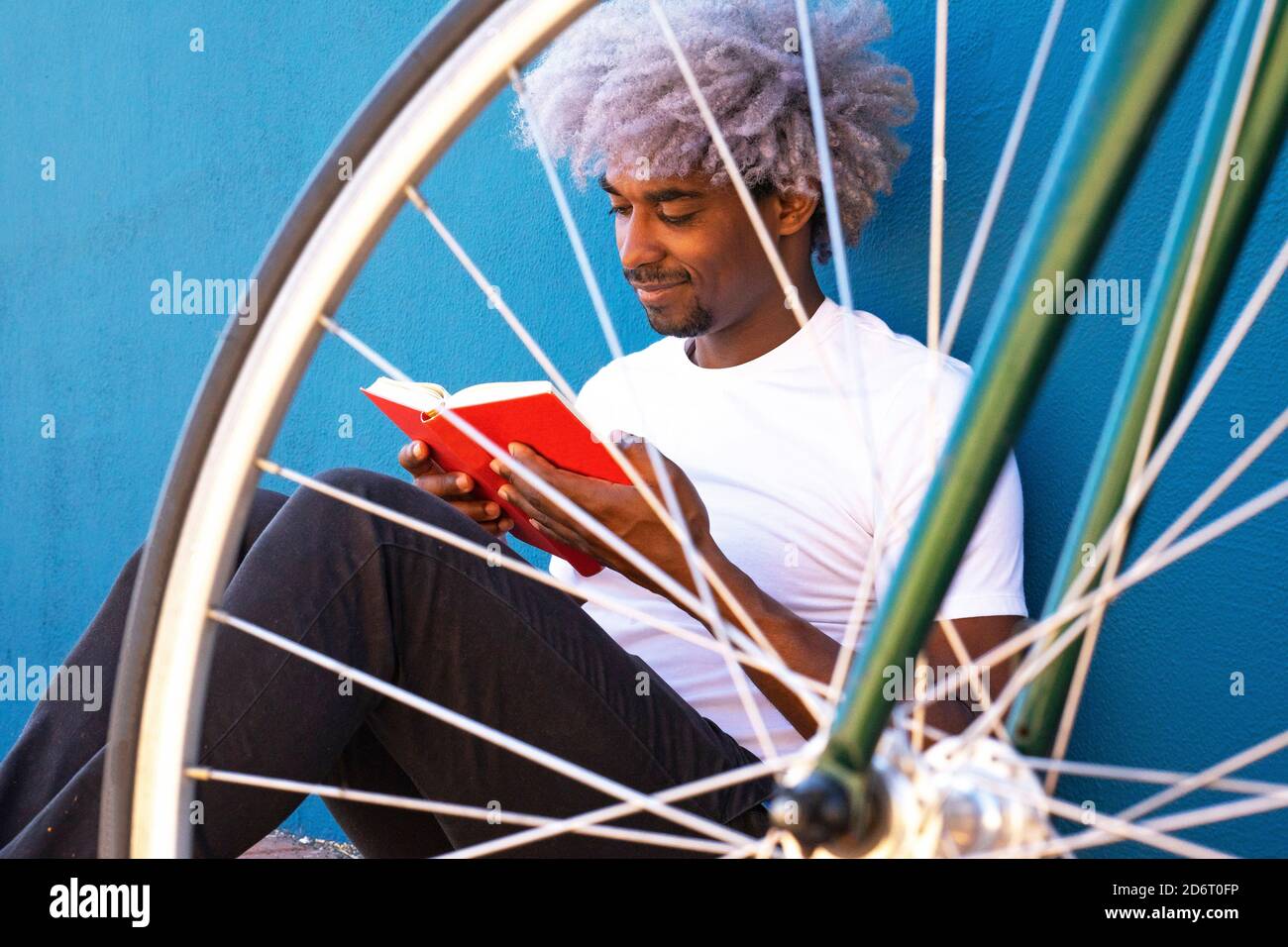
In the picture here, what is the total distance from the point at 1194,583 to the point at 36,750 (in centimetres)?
105

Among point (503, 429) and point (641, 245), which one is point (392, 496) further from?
point (641, 245)

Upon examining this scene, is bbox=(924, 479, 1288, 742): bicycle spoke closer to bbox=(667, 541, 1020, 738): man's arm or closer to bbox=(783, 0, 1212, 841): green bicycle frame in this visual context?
bbox=(783, 0, 1212, 841): green bicycle frame

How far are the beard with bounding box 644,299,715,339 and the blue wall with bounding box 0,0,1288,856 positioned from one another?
0.22 metres

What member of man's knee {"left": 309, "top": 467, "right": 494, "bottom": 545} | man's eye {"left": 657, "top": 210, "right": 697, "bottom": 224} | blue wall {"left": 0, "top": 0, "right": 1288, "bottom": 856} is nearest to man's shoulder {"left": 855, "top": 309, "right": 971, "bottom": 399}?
blue wall {"left": 0, "top": 0, "right": 1288, "bottom": 856}

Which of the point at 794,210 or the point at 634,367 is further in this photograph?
the point at 634,367

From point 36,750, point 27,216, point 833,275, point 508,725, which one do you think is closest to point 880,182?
point 833,275

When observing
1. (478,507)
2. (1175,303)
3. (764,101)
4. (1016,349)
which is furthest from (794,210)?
(1016,349)

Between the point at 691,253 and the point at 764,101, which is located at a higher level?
the point at 764,101

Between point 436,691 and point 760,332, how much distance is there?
2.02ft

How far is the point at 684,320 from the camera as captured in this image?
4.77 ft

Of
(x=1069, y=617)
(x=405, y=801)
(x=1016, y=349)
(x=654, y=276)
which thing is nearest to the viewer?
(x=1016, y=349)

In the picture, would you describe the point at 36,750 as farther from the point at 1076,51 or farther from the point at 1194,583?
the point at 1076,51
